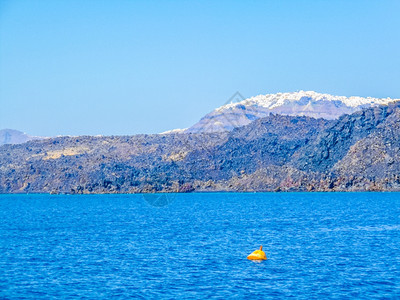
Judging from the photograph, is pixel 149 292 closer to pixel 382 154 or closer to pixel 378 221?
pixel 378 221

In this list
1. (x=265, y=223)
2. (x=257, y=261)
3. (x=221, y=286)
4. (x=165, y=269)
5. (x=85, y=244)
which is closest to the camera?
(x=221, y=286)

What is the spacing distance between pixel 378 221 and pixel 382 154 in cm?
10233

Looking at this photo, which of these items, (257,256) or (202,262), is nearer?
(202,262)

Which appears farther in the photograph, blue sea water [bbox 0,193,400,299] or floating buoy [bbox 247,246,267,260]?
floating buoy [bbox 247,246,267,260]

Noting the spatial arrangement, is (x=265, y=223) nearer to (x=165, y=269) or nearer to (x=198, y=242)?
(x=198, y=242)

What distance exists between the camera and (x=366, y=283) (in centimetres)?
3881

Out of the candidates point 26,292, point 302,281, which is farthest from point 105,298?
point 302,281

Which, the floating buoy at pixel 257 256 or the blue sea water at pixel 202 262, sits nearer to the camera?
the blue sea water at pixel 202 262

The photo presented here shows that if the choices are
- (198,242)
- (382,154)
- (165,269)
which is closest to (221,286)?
(165,269)

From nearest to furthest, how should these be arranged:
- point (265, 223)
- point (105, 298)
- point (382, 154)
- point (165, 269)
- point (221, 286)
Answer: point (105, 298) < point (221, 286) < point (165, 269) < point (265, 223) < point (382, 154)

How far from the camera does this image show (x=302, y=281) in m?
39.6

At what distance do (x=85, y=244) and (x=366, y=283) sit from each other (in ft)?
99.4

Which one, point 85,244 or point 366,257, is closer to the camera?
point 366,257

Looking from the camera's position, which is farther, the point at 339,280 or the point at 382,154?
the point at 382,154
